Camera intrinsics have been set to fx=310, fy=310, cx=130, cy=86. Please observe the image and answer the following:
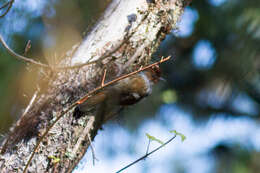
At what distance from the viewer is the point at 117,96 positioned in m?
1.26

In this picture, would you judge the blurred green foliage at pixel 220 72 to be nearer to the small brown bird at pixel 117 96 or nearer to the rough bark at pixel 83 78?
the small brown bird at pixel 117 96

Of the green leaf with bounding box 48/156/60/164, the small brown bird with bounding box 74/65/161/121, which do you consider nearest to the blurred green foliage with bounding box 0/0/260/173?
the small brown bird with bounding box 74/65/161/121

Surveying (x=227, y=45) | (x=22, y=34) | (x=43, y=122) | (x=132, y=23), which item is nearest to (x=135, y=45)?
(x=132, y=23)

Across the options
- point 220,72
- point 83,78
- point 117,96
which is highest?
point 83,78

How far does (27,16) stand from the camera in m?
1.58

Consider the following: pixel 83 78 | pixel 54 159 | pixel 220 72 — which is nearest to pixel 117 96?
pixel 83 78

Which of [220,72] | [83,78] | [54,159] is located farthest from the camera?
[220,72]

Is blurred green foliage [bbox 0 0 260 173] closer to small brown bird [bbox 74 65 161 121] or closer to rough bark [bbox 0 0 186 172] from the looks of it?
small brown bird [bbox 74 65 161 121]

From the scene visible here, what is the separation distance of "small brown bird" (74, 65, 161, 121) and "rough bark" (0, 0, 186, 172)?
40 millimetres

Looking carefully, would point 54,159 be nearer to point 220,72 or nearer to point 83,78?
point 83,78

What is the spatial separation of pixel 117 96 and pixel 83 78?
16 centimetres

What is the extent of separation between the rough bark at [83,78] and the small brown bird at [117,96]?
0.04 metres

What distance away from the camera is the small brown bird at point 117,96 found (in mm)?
1177

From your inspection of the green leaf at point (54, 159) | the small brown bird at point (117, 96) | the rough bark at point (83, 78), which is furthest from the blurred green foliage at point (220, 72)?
the green leaf at point (54, 159)
